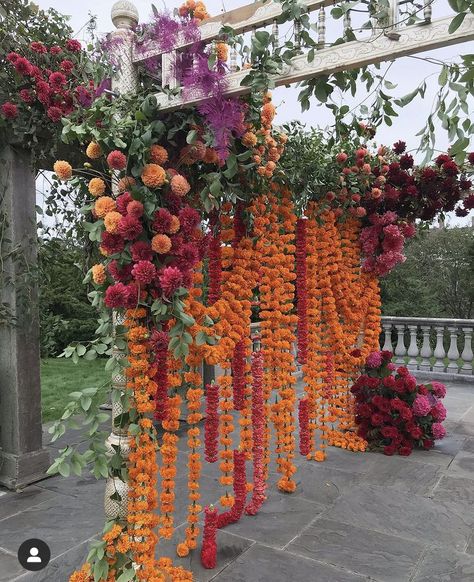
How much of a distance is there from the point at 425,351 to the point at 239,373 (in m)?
5.81

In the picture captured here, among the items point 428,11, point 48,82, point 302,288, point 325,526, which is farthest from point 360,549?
point 48,82

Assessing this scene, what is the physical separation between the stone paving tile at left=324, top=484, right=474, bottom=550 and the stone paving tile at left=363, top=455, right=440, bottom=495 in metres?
0.13

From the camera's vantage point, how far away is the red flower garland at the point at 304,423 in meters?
3.73

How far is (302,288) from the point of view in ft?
11.7

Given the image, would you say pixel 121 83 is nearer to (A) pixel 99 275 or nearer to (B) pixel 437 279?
(A) pixel 99 275

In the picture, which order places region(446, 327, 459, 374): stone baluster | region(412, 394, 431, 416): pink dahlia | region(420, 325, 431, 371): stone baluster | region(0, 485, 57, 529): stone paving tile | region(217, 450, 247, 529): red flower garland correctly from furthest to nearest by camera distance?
region(420, 325, 431, 371): stone baluster
region(446, 327, 459, 374): stone baluster
region(412, 394, 431, 416): pink dahlia
region(0, 485, 57, 529): stone paving tile
region(217, 450, 247, 529): red flower garland

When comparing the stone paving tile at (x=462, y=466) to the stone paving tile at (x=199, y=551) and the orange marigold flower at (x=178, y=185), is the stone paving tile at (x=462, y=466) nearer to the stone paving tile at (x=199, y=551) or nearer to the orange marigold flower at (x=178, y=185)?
the stone paving tile at (x=199, y=551)

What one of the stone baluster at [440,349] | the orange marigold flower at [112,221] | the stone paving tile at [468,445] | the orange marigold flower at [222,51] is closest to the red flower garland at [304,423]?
the stone paving tile at [468,445]

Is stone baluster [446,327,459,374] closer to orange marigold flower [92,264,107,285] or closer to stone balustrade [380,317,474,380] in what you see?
stone balustrade [380,317,474,380]

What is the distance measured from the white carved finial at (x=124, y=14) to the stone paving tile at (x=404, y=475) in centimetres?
346

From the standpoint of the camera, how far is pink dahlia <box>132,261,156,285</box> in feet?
6.49

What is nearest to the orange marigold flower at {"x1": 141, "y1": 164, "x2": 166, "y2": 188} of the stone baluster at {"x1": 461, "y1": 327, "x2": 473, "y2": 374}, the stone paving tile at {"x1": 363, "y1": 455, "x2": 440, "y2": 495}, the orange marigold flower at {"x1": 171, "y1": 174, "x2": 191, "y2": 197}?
the orange marigold flower at {"x1": 171, "y1": 174, "x2": 191, "y2": 197}

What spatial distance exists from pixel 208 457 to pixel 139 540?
25.1 inches

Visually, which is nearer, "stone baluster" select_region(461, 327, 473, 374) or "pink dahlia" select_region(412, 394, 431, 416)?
"pink dahlia" select_region(412, 394, 431, 416)
